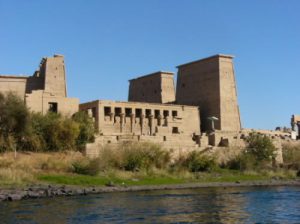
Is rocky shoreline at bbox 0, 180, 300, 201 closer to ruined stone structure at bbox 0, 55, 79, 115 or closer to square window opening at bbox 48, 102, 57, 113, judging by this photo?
ruined stone structure at bbox 0, 55, 79, 115

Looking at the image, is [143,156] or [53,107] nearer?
[143,156]

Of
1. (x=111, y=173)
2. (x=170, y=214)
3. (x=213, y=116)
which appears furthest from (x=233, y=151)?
(x=170, y=214)

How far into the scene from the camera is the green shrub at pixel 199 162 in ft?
137

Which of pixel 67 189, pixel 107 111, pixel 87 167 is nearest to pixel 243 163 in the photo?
pixel 107 111

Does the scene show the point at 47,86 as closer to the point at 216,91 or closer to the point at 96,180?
the point at 216,91

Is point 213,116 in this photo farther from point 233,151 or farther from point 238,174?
point 238,174

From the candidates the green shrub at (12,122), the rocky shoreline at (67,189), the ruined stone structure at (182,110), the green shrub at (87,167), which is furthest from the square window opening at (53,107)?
the rocky shoreline at (67,189)

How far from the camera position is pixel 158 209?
22.5 meters

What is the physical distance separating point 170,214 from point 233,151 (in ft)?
87.0

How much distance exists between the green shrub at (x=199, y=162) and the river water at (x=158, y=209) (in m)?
12.3

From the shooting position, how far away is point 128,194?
2931 cm

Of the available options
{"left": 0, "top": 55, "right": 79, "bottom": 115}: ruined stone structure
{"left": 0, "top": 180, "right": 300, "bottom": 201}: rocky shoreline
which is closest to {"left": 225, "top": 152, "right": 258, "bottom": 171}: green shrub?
{"left": 0, "top": 180, "right": 300, "bottom": 201}: rocky shoreline

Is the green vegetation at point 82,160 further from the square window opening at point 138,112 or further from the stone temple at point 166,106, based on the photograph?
the square window opening at point 138,112

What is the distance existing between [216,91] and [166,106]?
204 inches
